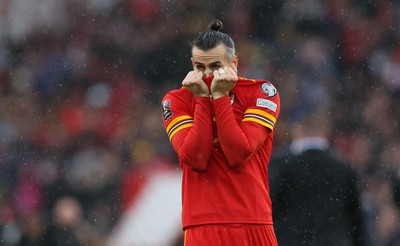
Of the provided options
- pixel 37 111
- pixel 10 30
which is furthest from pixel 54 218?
pixel 10 30

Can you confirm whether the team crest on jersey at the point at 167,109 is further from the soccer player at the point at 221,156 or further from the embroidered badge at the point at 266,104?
the embroidered badge at the point at 266,104

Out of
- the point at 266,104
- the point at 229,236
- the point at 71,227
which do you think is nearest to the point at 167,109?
the point at 266,104

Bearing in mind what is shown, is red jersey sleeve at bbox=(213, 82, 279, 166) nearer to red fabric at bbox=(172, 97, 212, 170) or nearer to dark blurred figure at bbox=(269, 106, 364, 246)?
red fabric at bbox=(172, 97, 212, 170)

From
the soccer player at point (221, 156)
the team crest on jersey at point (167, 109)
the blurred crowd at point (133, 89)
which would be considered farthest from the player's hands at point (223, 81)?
the blurred crowd at point (133, 89)

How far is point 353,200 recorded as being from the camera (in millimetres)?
5312

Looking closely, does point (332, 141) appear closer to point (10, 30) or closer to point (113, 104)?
point (113, 104)

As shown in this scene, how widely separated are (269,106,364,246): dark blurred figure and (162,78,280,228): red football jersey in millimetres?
2116

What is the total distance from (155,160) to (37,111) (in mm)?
949

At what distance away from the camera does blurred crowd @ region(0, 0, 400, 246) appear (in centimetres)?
545

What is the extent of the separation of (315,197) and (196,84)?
8.13 feet

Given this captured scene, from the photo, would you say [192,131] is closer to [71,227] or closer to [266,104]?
[266,104]

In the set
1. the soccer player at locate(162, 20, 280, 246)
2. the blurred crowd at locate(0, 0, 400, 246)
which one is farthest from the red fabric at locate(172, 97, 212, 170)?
the blurred crowd at locate(0, 0, 400, 246)

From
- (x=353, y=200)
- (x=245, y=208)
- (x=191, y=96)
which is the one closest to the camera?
(x=245, y=208)

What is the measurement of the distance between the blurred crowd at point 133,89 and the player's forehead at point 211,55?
2431 millimetres
